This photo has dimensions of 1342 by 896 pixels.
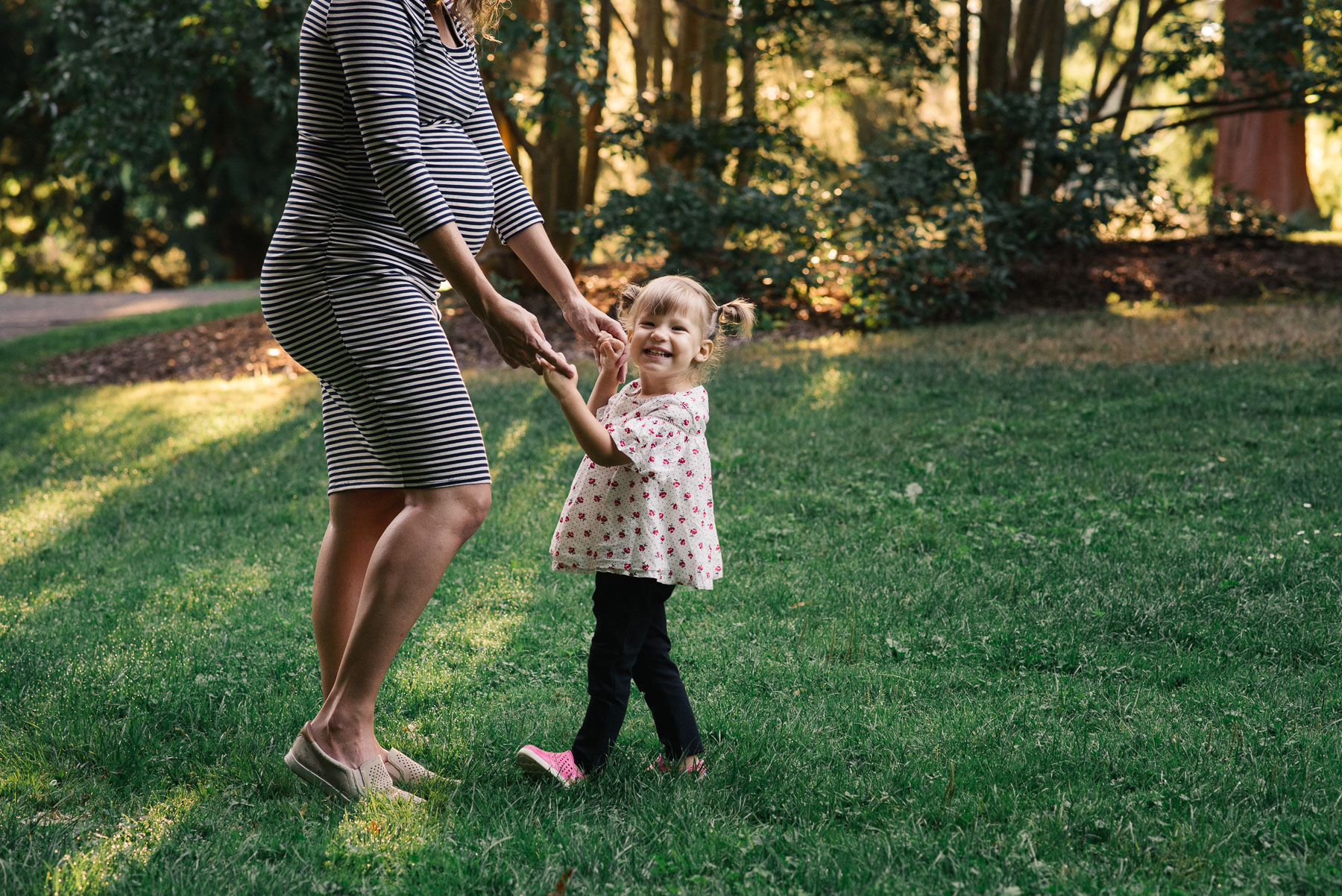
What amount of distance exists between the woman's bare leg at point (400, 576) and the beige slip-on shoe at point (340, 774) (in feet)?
0.28

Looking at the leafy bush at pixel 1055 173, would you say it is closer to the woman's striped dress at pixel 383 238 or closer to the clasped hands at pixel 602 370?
the clasped hands at pixel 602 370

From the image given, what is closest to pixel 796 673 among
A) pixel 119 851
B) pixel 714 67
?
pixel 119 851

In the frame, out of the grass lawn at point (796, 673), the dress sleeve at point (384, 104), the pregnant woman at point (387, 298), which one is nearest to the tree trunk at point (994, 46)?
the grass lawn at point (796, 673)

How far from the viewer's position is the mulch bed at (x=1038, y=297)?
401 inches

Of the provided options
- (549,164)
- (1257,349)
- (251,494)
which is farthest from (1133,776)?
(549,164)

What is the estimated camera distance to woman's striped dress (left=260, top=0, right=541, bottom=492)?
219 cm

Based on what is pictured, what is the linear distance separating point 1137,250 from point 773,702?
10.8 metres

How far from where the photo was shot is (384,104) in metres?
2.17

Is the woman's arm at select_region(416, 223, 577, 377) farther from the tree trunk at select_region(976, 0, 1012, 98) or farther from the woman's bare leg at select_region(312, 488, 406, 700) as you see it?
the tree trunk at select_region(976, 0, 1012, 98)

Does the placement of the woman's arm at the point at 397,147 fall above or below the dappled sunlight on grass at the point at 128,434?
above

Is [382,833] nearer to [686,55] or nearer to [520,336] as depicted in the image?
[520,336]

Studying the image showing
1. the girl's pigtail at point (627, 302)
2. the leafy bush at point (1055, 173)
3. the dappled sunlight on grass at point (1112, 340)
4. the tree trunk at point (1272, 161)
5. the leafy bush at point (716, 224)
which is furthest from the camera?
the tree trunk at point (1272, 161)

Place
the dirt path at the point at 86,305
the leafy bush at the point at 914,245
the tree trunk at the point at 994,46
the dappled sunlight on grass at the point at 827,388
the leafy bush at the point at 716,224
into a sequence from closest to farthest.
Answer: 1. the dappled sunlight on grass at the point at 827,388
2. the leafy bush at the point at 914,245
3. the leafy bush at the point at 716,224
4. the tree trunk at the point at 994,46
5. the dirt path at the point at 86,305

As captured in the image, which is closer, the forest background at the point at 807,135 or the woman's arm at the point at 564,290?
the woman's arm at the point at 564,290
